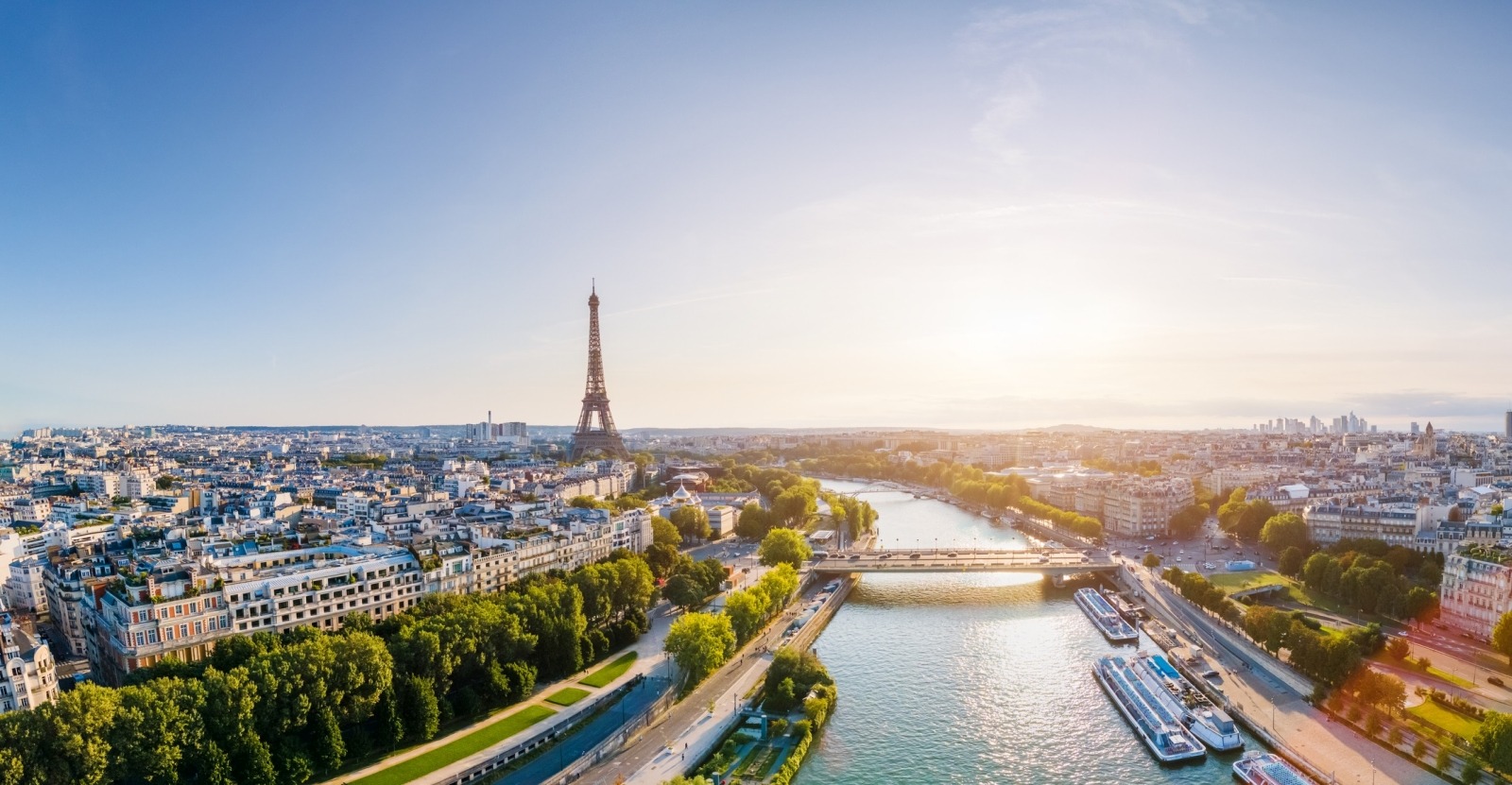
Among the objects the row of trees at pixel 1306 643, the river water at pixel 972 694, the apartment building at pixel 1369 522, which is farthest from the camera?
the apartment building at pixel 1369 522

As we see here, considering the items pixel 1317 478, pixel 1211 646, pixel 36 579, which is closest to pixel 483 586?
pixel 36 579

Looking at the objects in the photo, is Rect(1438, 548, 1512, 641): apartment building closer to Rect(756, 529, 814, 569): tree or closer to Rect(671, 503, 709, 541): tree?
Rect(756, 529, 814, 569): tree

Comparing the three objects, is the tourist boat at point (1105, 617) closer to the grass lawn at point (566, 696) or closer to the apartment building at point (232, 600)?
the grass lawn at point (566, 696)

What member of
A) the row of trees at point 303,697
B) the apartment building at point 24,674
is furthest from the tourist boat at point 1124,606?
the apartment building at point 24,674

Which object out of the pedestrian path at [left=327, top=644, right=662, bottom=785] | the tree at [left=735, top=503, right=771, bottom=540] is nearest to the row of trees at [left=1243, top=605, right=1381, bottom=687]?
the pedestrian path at [left=327, top=644, right=662, bottom=785]

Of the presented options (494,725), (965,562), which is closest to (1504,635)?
(965,562)

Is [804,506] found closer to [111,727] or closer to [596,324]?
[596,324]
